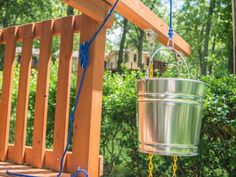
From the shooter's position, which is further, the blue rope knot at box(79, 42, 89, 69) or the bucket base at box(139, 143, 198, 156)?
the blue rope knot at box(79, 42, 89, 69)

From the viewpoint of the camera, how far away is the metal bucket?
5.21 ft

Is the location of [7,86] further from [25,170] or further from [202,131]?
[202,131]

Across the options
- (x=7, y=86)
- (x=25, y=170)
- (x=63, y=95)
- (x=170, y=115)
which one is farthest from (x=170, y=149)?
(x=7, y=86)

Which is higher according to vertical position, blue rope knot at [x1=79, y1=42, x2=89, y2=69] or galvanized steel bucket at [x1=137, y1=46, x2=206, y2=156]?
blue rope knot at [x1=79, y1=42, x2=89, y2=69]

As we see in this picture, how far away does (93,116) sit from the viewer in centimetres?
243

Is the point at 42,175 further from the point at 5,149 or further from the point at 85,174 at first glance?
the point at 5,149

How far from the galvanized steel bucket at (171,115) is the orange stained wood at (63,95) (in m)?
1.10

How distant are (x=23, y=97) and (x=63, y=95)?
0.45 metres

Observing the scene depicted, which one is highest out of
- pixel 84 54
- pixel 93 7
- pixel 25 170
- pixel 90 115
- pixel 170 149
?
pixel 93 7

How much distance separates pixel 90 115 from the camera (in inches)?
94.7

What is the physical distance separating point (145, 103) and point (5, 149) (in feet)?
5.70

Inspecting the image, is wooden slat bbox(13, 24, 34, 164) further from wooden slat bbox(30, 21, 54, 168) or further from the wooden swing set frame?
wooden slat bbox(30, 21, 54, 168)

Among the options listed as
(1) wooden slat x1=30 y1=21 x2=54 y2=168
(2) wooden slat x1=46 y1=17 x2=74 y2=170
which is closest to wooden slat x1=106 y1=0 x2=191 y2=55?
(2) wooden slat x1=46 y1=17 x2=74 y2=170

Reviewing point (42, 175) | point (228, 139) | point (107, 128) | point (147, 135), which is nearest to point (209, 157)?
point (228, 139)
